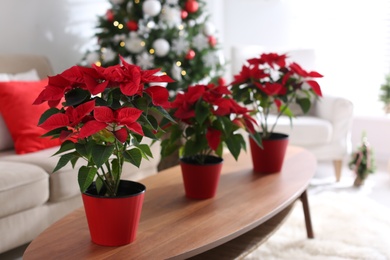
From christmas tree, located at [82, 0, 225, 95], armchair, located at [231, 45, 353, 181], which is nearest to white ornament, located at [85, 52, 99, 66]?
christmas tree, located at [82, 0, 225, 95]

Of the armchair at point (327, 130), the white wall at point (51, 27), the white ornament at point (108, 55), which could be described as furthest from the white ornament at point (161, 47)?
the armchair at point (327, 130)

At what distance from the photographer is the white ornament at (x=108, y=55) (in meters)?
3.85

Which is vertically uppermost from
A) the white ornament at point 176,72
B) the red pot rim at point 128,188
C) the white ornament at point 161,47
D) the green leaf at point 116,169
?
the white ornament at point 161,47

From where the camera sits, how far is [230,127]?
76.2 inches

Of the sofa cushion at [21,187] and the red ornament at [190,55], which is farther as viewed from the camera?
the red ornament at [190,55]

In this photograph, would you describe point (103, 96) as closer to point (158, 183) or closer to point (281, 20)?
point (158, 183)

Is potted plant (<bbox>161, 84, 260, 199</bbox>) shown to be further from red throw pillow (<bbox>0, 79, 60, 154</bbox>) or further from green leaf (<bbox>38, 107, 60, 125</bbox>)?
red throw pillow (<bbox>0, 79, 60, 154</bbox>)

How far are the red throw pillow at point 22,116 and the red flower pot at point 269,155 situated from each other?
110 cm

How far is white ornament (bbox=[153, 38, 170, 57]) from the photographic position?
150 inches

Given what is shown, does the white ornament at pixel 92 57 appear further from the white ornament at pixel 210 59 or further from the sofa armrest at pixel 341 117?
the sofa armrest at pixel 341 117

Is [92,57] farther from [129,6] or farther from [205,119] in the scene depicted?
[205,119]

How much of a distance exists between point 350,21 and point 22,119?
10.6ft

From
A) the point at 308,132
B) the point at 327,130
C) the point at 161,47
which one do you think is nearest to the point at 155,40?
the point at 161,47

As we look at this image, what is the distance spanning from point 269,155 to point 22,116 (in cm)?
128
